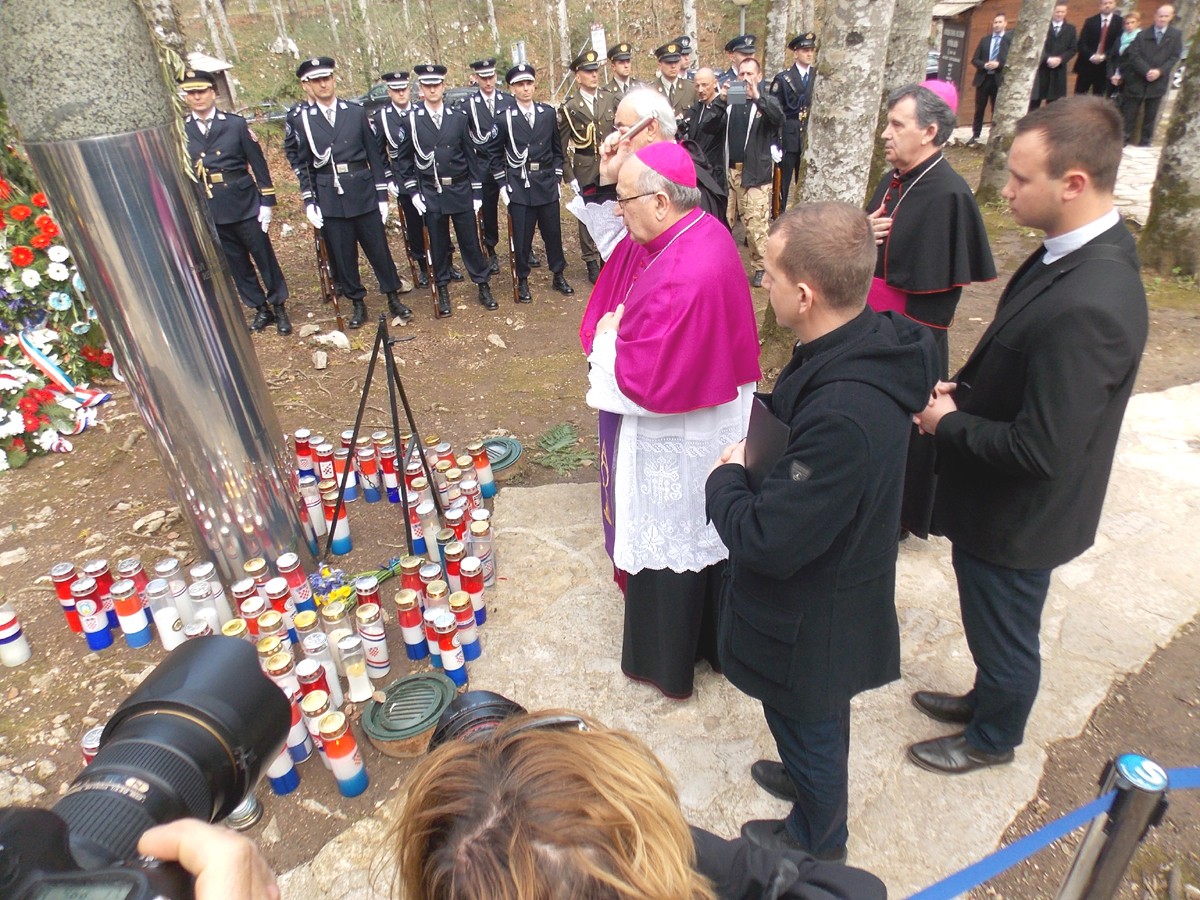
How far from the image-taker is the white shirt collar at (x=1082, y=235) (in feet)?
6.85

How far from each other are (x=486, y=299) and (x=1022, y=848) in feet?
23.5

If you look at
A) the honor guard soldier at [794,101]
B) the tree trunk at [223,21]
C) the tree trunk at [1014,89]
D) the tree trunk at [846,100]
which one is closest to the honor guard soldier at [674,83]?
the honor guard soldier at [794,101]

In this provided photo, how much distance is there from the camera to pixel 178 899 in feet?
3.19

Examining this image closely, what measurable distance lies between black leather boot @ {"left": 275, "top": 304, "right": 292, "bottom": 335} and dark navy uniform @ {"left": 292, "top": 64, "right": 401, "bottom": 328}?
61 centimetres

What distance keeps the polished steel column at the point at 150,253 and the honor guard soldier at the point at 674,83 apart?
7.18m

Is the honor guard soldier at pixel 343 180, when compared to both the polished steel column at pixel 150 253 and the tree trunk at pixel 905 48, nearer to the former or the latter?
the polished steel column at pixel 150 253

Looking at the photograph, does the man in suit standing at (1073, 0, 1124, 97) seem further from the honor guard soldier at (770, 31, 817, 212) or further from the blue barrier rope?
the blue barrier rope

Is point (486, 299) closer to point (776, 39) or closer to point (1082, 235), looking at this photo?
point (1082, 235)

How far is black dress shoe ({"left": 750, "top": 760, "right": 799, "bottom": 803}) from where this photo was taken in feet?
8.83

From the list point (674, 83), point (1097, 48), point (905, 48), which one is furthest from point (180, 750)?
point (1097, 48)

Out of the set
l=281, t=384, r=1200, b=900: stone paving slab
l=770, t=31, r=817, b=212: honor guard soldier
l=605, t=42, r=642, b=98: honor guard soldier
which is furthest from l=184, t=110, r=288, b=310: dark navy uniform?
l=770, t=31, r=817, b=212: honor guard soldier

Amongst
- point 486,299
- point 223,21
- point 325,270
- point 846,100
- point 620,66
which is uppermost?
point 223,21

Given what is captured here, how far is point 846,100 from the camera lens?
183 inches

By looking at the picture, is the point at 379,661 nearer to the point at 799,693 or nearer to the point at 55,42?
the point at 799,693
